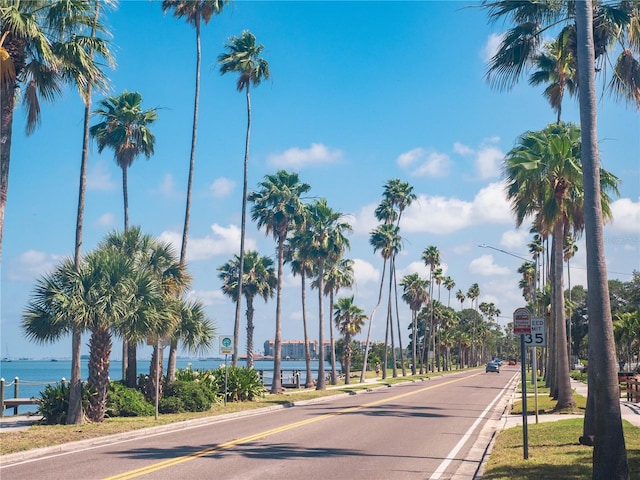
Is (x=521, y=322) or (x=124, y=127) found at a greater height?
(x=124, y=127)

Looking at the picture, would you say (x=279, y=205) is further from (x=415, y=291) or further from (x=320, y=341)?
(x=415, y=291)

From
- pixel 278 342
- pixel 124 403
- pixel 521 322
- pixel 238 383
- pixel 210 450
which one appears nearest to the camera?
pixel 521 322

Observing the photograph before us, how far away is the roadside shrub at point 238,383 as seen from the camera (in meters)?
29.7

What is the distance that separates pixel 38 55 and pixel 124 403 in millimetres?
11325

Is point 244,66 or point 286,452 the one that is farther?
point 244,66

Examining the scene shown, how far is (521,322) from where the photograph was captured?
14.1 m

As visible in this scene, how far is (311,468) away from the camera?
12.8 metres

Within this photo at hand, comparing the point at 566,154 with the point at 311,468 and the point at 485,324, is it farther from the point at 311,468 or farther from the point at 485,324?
the point at 485,324

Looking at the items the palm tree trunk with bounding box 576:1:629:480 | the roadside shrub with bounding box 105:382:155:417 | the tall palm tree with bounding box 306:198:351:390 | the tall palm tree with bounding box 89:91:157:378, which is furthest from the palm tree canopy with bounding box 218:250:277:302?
the palm tree trunk with bounding box 576:1:629:480

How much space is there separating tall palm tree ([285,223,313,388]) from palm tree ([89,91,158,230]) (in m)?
12.1

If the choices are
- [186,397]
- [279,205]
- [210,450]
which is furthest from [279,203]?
[210,450]

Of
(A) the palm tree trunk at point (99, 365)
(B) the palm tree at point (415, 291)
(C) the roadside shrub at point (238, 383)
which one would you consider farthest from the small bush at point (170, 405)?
(B) the palm tree at point (415, 291)

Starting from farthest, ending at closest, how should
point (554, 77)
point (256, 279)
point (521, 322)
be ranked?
point (256, 279) < point (554, 77) < point (521, 322)

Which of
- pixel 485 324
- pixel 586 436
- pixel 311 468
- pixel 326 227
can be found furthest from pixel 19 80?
pixel 485 324
